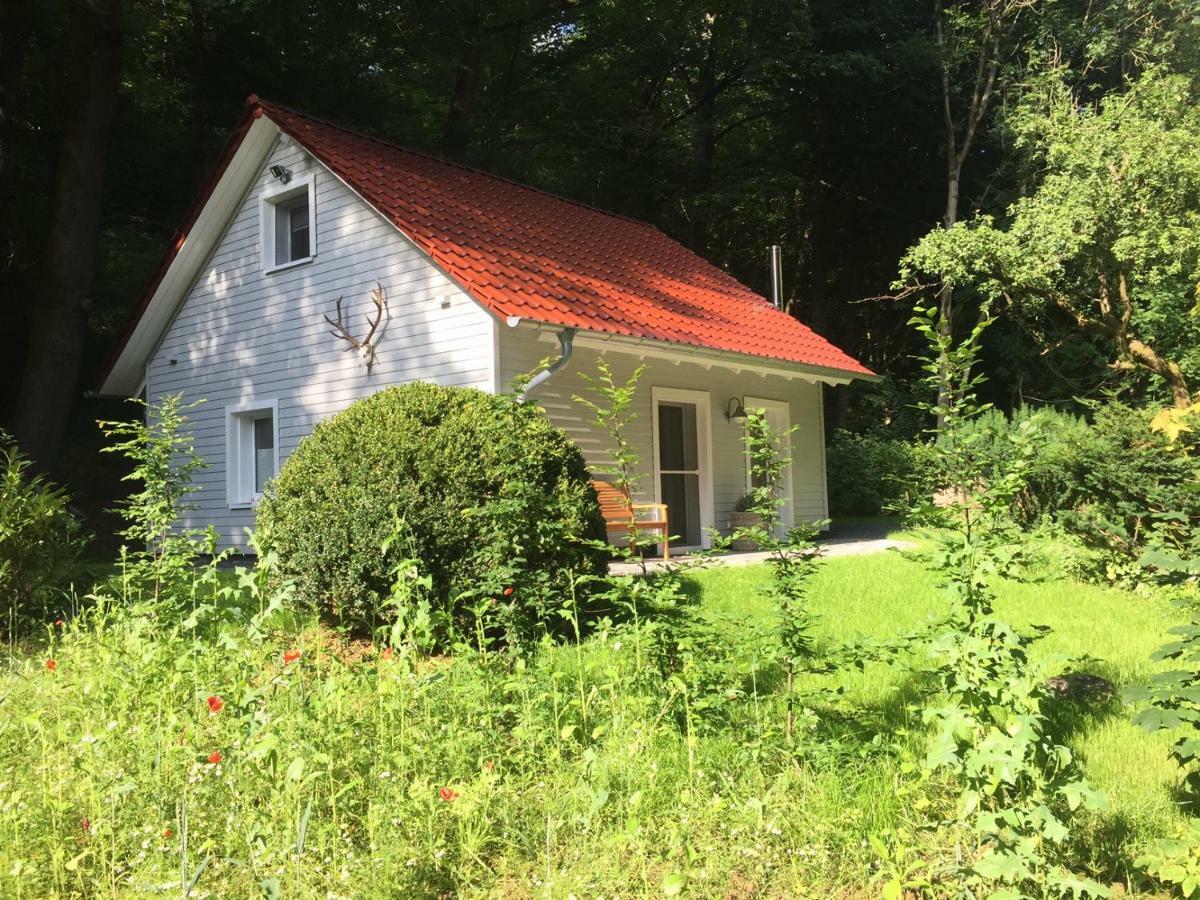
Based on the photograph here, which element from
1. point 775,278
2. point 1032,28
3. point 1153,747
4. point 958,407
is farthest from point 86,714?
point 1032,28

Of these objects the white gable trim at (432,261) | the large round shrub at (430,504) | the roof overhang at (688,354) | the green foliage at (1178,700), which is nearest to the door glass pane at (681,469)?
the roof overhang at (688,354)

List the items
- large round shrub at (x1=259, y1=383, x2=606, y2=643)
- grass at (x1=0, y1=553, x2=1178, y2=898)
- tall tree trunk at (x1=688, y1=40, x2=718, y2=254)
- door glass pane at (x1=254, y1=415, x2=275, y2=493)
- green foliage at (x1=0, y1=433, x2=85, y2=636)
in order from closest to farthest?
grass at (x1=0, y1=553, x2=1178, y2=898) < large round shrub at (x1=259, y1=383, x2=606, y2=643) < green foliage at (x1=0, y1=433, x2=85, y2=636) < door glass pane at (x1=254, y1=415, x2=275, y2=493) < tall tree trunk at (x1=688, y1=40, x2=718, y2=254)

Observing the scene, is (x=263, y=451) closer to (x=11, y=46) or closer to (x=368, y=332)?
(x=368, y=332)

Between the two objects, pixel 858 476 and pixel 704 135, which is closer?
pixel 858 476

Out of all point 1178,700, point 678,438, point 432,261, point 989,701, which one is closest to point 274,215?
point 432,261

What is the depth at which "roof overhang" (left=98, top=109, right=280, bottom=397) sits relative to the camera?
1220 cm

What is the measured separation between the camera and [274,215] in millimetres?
12578

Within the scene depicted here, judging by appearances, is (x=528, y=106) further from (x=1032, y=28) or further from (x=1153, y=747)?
(x=1153, y=747)

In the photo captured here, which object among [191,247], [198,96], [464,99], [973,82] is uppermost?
[973,82]

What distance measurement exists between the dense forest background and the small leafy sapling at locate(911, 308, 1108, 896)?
13506 mm

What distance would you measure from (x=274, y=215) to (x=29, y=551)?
709 centimetres

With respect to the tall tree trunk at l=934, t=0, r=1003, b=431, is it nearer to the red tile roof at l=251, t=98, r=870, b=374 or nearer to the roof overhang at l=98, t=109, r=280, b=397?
the red tile roof at l=251, t=98, r=870, b=374

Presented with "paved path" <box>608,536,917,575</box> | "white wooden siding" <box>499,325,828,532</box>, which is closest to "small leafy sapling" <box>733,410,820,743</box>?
"white wooden siding" <box>499,325,828,532</box>

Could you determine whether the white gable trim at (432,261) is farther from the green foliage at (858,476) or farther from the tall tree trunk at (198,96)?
the green foliage at (858,476)
